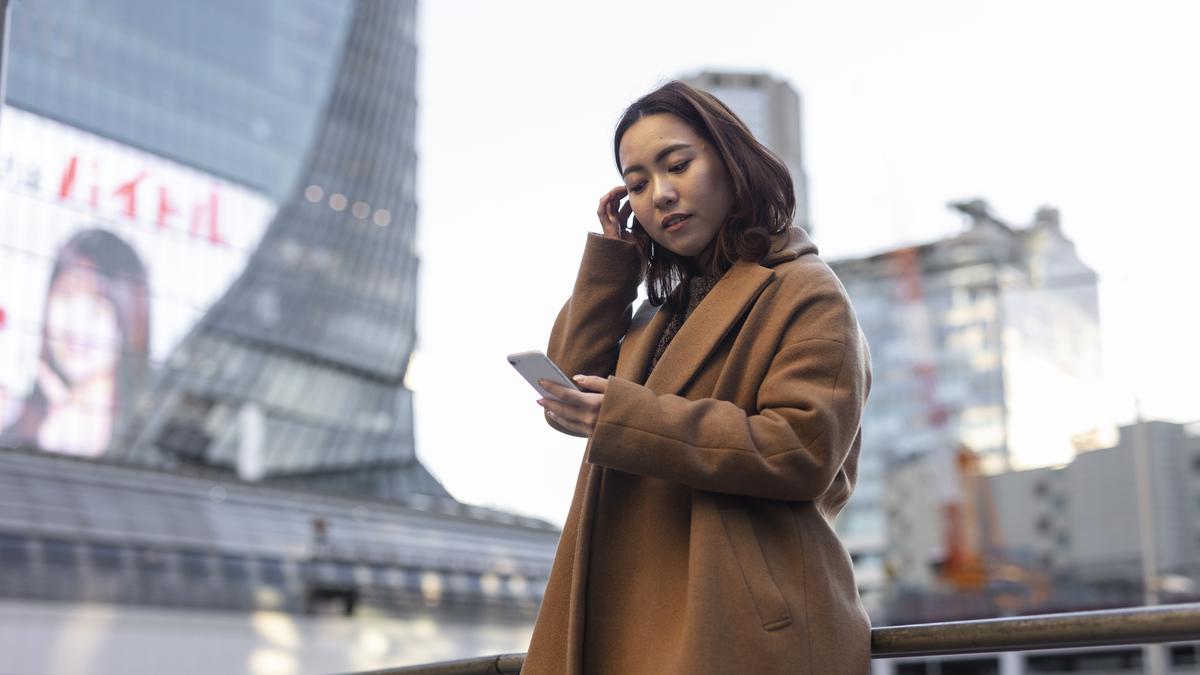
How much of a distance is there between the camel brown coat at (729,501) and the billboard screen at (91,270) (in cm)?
4168

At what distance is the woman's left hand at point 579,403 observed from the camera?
2117 millimetres

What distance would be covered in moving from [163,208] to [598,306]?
47873mm

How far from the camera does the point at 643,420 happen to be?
2.09m

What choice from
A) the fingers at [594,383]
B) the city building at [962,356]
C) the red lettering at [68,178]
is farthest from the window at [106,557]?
the city building at [962,356]

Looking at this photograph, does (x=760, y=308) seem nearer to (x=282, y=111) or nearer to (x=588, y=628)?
(x=588, y=628)

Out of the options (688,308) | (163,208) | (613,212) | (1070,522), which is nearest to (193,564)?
(163,208)

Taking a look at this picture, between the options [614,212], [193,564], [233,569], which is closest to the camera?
[614,212]

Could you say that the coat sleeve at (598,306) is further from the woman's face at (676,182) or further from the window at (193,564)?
the window at (193,564)

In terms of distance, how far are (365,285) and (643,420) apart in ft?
182

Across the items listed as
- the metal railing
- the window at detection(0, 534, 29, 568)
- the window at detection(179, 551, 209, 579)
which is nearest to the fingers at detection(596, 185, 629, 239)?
the metal railing

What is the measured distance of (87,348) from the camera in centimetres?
4509

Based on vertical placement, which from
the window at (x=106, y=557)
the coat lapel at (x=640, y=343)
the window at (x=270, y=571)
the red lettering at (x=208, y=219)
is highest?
the red lettering at (x=208, y=219)

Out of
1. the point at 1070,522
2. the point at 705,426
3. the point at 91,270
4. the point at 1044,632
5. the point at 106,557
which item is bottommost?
the point at 106,557

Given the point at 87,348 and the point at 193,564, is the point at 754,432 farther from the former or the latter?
the point at 87,348
